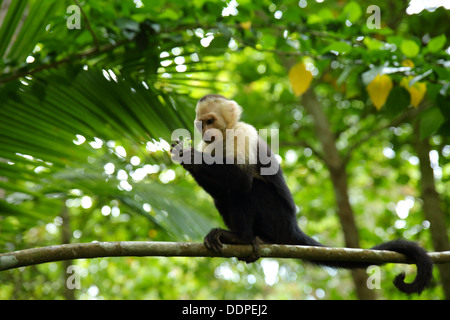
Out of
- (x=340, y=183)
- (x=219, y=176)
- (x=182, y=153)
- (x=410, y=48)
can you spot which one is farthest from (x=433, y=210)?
(x=182, y=153)

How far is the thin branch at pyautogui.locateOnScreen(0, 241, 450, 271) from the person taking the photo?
6.06 feet

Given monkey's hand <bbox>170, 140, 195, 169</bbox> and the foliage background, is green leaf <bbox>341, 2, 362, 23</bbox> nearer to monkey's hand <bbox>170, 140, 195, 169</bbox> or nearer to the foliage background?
the foliage background

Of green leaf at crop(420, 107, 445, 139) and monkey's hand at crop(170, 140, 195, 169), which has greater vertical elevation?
green leaf at crop(420, 107, 445, 139)

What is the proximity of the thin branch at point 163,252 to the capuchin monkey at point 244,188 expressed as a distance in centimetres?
12

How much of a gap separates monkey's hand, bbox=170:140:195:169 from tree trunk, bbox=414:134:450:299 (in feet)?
11.9

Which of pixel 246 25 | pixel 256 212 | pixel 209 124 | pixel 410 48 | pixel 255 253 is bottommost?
pixel 255 253

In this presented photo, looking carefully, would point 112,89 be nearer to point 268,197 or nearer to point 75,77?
point 75,77

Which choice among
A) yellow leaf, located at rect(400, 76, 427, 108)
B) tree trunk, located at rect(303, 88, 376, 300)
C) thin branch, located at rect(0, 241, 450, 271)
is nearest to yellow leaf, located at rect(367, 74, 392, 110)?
yellow leaf, located at rect(400, 76, 427, 108)

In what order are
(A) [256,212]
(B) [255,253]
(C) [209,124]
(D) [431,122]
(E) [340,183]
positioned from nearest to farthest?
(D) [431,122]
(B) [255,253]
(A) [256,212]
(C) [209,124]
(E) [340,183]

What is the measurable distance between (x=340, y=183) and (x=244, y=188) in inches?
118

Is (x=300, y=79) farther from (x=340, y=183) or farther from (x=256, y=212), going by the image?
(x=340, y=183)

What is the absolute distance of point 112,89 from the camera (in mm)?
2186

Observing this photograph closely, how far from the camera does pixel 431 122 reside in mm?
2598
